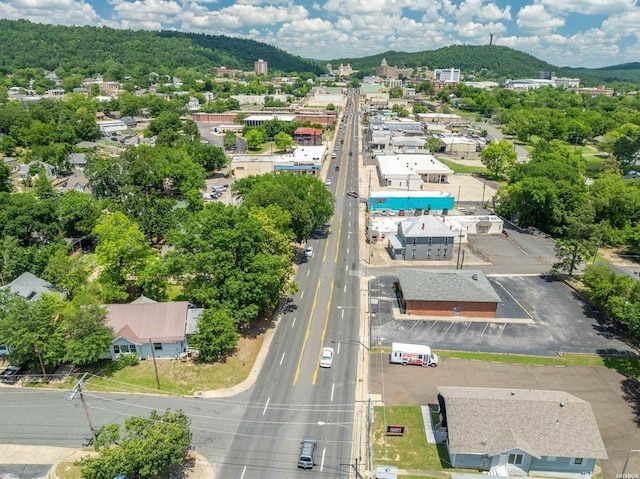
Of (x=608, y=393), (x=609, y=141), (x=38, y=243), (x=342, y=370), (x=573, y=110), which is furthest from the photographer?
(x=573, y=110)

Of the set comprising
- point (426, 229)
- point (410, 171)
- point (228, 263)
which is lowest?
point (426, 229)

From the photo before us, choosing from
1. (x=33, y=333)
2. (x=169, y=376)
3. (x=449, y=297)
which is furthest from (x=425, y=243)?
(x=33, y=333)

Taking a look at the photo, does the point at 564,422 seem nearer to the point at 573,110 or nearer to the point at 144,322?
the point at 144,322

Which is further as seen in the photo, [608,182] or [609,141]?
[609,141]

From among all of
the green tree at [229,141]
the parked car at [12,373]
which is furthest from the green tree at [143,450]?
the green tree at [229,141]

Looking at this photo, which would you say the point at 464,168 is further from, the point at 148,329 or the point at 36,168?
the point at 36,168

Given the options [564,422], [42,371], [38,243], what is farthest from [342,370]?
[38,243]
